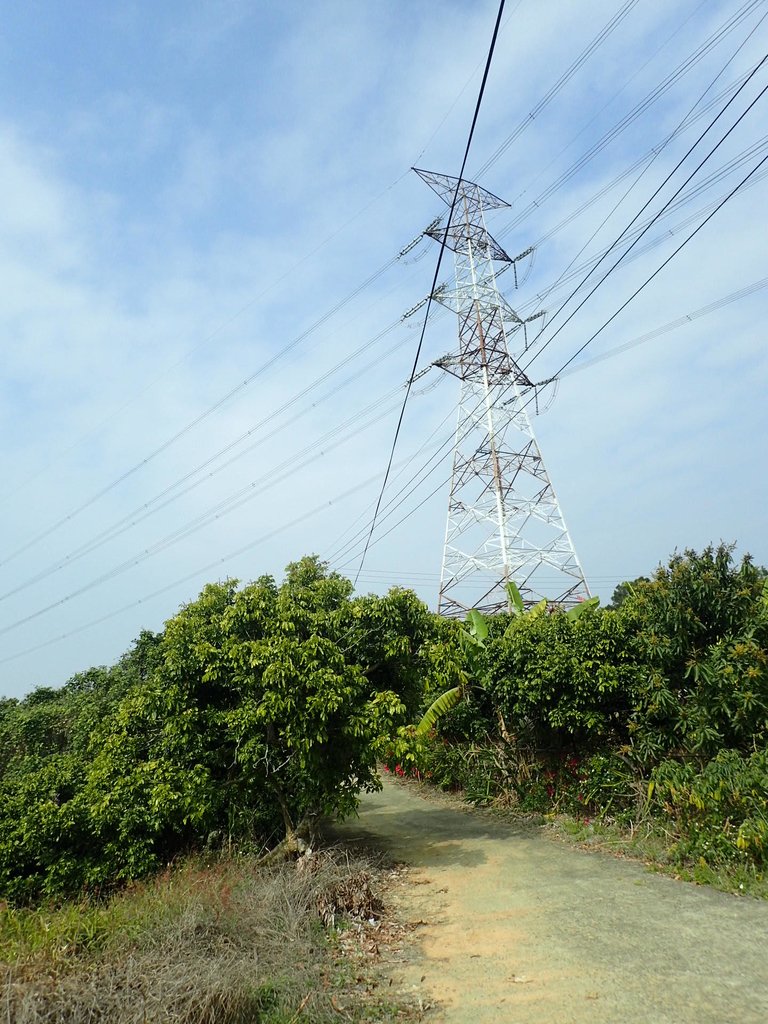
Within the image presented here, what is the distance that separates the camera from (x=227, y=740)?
8.92 metres

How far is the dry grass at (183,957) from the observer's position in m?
4.55

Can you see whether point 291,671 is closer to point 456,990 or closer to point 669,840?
point 456,990

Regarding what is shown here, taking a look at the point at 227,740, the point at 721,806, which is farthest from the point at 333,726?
the point at 721,806

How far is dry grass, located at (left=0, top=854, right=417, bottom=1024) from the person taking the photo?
4.55m

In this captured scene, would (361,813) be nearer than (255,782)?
No

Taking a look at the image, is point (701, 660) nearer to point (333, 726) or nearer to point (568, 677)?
point (568, 677)

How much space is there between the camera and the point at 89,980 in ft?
15.5

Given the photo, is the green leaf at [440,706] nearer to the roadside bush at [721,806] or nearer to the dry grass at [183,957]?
the roadside bush at [721,806]

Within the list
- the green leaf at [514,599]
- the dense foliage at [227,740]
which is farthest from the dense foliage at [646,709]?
the dense foliage at [227,740]

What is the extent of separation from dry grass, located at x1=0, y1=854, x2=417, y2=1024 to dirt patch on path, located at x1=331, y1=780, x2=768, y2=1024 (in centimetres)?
97

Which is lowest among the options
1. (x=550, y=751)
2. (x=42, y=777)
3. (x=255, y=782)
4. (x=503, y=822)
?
(x=503, y=822)

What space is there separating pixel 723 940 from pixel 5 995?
5.75 meters

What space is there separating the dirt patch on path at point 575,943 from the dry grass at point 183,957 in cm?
97

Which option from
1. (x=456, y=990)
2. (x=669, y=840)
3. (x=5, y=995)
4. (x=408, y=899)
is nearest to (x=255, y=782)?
(x=408, y=899)
